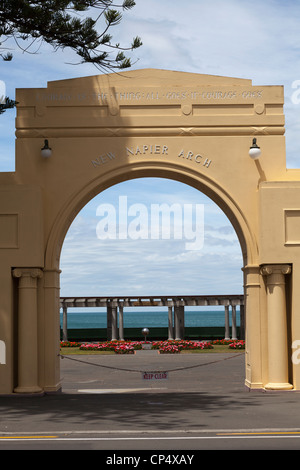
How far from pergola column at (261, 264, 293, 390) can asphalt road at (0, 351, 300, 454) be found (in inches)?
15.7

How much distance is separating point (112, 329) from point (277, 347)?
24896 millimetres

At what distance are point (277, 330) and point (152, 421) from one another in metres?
5.04

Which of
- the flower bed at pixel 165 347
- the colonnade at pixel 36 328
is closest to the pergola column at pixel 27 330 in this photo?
the colonnade at pixel 36 328

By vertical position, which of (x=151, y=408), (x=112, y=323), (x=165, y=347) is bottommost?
(x=165, y=347)

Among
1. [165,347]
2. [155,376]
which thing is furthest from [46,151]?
[165,347]

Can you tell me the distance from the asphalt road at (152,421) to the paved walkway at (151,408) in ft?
0.05

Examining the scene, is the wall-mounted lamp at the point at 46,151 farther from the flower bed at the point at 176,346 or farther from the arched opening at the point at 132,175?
the flower bed at the point at 176,346

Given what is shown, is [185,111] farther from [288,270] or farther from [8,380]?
Answer: [8,380]

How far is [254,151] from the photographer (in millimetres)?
16188

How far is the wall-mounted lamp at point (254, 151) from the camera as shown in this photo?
16188 millimetres

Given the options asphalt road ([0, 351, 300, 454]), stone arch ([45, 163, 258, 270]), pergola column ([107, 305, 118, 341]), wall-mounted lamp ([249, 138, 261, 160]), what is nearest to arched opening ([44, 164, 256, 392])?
stone arch ([45, 163, 258, 270])

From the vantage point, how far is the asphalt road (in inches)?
378

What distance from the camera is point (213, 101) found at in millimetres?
16641

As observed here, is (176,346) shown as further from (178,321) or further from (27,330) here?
(27,330)
